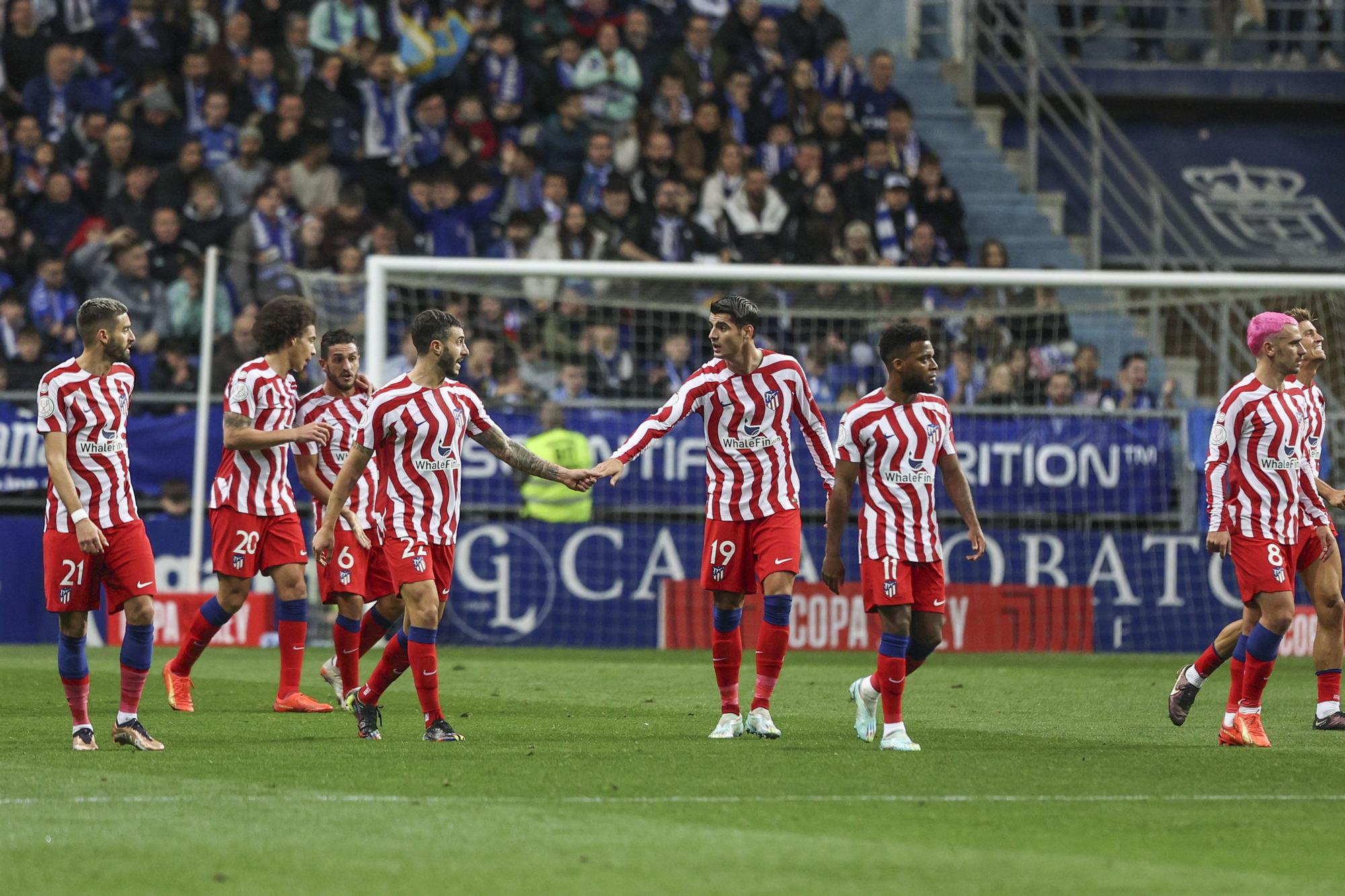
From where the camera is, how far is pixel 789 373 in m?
Result: 9.77

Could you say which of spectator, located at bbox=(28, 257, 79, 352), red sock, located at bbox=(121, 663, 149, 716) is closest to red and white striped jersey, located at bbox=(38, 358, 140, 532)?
red sock, located at bbox=(121, 663, 149, 716)

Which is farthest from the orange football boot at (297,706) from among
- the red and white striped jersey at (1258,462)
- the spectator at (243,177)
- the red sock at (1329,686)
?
the spectator at (243,177)

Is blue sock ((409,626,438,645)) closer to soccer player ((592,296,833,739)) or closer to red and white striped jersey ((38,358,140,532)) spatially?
soccer player ((592,296,833,739))

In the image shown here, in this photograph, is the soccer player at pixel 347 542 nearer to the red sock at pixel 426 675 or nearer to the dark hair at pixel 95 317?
the red sock at pixel 426 675

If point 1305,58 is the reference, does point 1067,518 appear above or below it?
below

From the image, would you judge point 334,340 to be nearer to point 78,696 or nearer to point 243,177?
point 78,696

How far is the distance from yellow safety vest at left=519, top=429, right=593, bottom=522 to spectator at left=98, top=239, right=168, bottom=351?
4.08 meters

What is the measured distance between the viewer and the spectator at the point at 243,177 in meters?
20.1

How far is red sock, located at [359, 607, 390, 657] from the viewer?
11438 mm

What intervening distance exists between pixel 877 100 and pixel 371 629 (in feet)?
43.7

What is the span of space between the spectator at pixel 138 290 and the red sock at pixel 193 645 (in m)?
7.97

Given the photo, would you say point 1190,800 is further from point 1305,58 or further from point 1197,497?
point 1305,58

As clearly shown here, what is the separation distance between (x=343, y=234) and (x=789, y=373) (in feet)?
36.4

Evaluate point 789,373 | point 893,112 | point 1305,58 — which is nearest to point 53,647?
point 789,373
